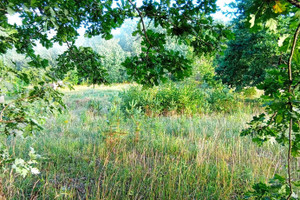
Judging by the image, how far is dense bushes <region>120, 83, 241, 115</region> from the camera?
221 inches

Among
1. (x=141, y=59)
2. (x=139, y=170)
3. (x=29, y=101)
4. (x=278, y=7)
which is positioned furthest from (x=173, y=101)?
(x=278, y=7)

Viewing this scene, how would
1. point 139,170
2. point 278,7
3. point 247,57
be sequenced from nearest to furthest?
point 278,7 < point 139,170 < point 247,57

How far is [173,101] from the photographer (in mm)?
5777

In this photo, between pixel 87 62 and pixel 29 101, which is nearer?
pixel 29 101

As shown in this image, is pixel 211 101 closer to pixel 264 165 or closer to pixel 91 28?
pixel 264 165

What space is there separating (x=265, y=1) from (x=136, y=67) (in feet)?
2.85

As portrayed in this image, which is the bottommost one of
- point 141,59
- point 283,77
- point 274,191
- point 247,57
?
point 274,191

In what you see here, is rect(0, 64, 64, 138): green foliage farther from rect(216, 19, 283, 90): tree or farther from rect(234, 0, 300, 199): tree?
rect(216, 19, 283, 90): tree

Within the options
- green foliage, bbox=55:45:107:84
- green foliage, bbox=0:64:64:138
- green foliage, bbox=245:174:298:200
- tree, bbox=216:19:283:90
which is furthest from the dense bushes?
green foliage, bbox=245:174:298:200

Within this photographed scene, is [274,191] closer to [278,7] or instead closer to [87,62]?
[278,7]

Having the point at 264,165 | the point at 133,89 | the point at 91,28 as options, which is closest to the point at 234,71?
the point at 133,89

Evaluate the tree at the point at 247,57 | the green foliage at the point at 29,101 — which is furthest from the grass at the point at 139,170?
the tree at the point at 247,57

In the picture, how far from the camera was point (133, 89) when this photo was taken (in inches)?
246

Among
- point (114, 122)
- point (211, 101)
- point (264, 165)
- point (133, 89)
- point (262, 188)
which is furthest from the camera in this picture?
point (211, 101)
